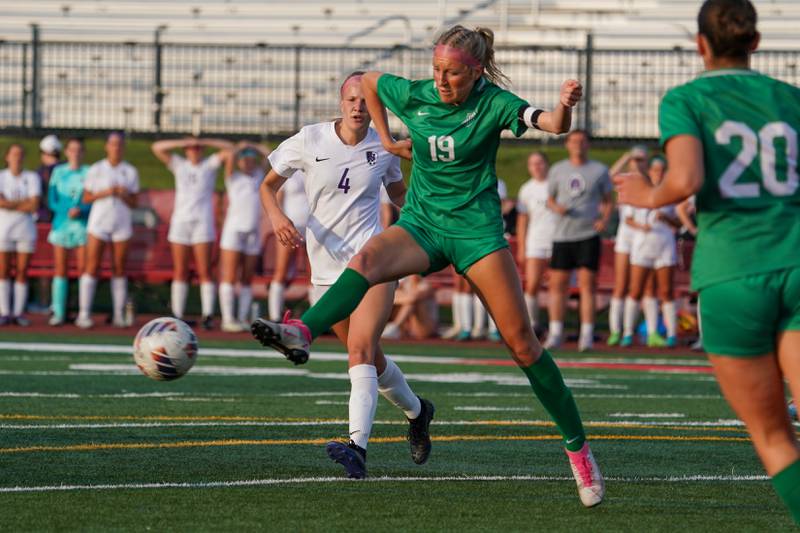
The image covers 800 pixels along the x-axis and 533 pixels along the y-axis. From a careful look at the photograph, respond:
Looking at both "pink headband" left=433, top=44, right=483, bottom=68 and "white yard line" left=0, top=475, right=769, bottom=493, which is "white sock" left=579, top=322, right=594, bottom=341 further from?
"pink headband" left=433, top=44, right=483, bottom=68

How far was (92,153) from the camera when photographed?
1036 inches

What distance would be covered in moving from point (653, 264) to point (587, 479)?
11693 millimetres

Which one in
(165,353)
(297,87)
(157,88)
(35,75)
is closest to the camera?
(165,353)

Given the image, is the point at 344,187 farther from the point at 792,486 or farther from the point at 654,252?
the point at 654,252

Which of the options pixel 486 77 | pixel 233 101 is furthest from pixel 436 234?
pixel 233 101

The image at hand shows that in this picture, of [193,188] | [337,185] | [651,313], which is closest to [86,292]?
[193,188]

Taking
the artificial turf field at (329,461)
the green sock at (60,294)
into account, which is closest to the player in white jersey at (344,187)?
the artificial turf field at (329,461)

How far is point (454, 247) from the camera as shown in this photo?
21.6 feet

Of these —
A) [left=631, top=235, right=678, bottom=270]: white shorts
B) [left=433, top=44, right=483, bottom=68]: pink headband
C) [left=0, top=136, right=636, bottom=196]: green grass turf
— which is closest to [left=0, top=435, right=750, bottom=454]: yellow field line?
[left=433, top=44, right=483, bottom=68]: pink headband

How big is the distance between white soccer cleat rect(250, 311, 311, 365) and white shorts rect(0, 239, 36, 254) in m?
13.6

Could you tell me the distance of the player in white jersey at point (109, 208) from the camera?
59.2ft

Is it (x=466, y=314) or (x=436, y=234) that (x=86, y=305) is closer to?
(x=466, y=314)

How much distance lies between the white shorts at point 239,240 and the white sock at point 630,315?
181 inches

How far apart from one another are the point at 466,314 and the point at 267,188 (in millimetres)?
10691
